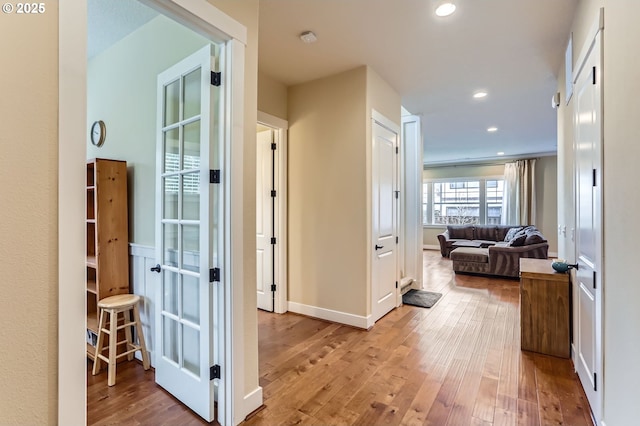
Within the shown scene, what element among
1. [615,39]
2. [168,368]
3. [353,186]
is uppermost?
[615,39]

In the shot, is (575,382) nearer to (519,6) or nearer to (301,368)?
(301,368)

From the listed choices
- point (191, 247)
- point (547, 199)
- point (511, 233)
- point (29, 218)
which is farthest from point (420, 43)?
point (547, 199)

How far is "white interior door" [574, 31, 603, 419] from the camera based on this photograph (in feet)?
5.62

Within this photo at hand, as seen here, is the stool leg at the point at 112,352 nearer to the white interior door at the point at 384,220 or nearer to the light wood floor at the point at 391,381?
the light wood floor at the point at 391,381

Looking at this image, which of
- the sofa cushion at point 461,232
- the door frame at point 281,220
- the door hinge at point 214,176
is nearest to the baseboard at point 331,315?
the door frame at point 281,220

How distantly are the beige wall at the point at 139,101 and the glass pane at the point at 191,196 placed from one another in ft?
2.00

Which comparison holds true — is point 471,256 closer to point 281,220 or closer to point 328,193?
point 328,193

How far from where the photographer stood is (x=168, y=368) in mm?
2131

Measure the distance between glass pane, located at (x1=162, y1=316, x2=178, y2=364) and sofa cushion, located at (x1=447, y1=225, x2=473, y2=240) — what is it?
27.0 feet

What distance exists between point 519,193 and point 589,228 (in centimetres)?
780

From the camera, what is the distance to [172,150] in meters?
2.16

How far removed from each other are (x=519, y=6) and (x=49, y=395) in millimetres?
3530

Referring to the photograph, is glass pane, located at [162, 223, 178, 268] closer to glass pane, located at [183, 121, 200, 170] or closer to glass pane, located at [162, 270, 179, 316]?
glass pane, located at [162, 270, 179, 316]

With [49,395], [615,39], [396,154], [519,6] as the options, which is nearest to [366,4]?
[519,6]
